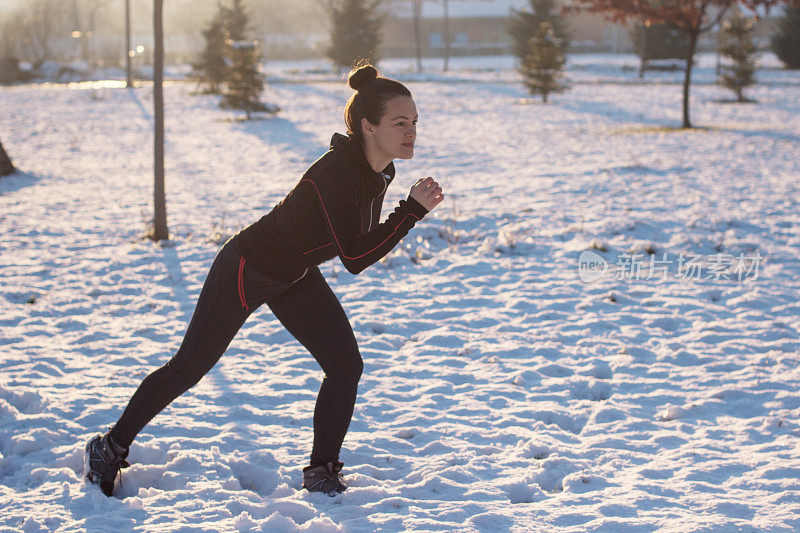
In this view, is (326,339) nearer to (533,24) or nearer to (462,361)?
(462,361)

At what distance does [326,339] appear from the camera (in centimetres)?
329

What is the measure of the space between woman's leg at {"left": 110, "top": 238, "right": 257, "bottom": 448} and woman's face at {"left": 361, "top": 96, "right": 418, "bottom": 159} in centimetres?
82

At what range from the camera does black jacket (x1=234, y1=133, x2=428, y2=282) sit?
3018 millimetres

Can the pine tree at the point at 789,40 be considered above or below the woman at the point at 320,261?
above

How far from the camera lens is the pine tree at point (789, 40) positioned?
43.5m

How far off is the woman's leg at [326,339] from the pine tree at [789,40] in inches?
1911

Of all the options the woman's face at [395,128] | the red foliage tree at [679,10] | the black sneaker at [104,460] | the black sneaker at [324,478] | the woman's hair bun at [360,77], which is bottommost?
the black sneaker at [324,478]

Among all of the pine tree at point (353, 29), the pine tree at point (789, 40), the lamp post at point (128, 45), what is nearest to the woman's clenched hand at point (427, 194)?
the lamp post at point (128, 45)

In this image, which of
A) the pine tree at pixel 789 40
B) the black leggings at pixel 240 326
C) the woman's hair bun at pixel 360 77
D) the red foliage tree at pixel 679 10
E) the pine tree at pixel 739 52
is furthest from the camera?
the pine tree at pixel 789 40

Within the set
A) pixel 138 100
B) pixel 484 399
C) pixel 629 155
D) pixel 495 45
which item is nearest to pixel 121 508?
pixel 484 399

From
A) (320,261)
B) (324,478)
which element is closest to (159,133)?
(320,261)

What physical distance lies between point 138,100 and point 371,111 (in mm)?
28814

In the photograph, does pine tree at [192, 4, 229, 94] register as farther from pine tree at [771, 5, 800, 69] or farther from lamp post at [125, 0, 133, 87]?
pine tree at [771, 5, 800, 69]

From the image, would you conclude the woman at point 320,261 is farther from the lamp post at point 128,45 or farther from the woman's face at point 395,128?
the lamp post at point 128,45
